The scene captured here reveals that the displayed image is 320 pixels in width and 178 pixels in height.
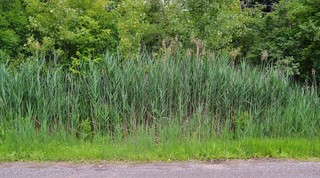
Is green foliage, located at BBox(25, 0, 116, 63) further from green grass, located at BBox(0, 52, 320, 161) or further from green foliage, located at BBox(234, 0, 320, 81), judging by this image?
green foliage, located at BBox(234, 0, 320, 81)

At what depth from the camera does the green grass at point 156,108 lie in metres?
6.64

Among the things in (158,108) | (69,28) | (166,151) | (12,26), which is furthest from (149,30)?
(166,151)

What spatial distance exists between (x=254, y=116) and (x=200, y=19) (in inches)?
144

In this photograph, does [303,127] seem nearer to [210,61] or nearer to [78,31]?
[210,61]

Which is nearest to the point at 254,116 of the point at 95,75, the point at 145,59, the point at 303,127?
the point at 303,127

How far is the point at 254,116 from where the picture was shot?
7406 mm

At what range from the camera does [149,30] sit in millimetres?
10883

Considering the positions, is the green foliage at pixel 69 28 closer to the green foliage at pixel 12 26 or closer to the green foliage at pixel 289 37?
the green foliage at pixel 12 26

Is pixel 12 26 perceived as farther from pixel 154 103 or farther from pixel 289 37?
pixel 289 37

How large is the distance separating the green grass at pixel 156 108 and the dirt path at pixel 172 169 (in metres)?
0.62

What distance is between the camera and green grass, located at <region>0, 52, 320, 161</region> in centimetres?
664

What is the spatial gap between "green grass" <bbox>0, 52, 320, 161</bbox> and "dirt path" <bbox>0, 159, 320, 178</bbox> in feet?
2.04

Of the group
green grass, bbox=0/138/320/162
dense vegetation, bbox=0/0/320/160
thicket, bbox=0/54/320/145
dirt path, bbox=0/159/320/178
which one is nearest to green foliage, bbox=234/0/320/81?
dense vegetation, bbox=0/0/320/160

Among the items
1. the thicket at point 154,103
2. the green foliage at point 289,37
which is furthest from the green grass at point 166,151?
the green foliage at point 289,37
